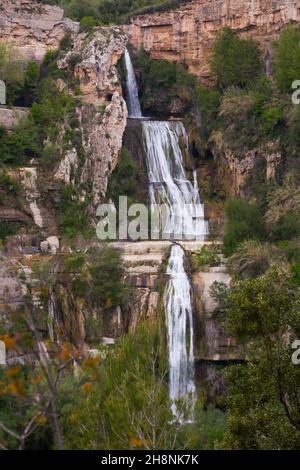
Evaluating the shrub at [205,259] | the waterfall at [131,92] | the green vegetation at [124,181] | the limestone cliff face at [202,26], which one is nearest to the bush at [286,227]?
the shrub at [205,259]

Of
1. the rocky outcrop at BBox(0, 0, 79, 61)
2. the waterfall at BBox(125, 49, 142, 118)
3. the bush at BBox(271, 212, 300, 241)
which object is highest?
the rocky outcrop at BBox(0, 0, 79, 61)

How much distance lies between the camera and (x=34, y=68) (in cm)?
4800

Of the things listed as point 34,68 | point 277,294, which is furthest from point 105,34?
point 277,294

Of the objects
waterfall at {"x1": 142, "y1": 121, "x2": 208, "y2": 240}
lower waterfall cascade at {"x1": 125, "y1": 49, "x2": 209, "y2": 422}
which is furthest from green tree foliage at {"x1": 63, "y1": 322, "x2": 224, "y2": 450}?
waterfall at {"x1": 142, "y1": 121, "x2": 208, "y2": 240}

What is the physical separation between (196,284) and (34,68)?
18.6 metres

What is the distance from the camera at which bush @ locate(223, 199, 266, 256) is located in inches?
1481

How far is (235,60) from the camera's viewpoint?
1890 inches

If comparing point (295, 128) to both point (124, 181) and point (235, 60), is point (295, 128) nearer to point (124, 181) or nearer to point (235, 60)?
point (235, 60)

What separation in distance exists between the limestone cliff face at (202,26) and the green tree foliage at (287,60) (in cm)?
316

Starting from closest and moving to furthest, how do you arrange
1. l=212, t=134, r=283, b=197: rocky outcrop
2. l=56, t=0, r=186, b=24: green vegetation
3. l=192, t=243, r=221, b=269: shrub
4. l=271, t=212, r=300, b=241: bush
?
l=192, t=243, r=221, b=269: shrub → l=271, t=212, r=300, b=241: bush → l=212, t=134, r=283, b=197: rocky outcrop → l=56, t=0, r=186, b=24: green vegetation

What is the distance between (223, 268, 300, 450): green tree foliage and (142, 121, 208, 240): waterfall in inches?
954

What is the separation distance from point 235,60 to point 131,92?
20.8ft

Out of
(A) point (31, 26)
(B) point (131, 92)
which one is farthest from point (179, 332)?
(A) point (31, 26)

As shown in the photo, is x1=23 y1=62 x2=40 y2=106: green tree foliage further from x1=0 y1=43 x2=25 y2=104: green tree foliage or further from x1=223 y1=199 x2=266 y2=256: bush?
x1=223 y1=199 x2=266 y2=256: bush
